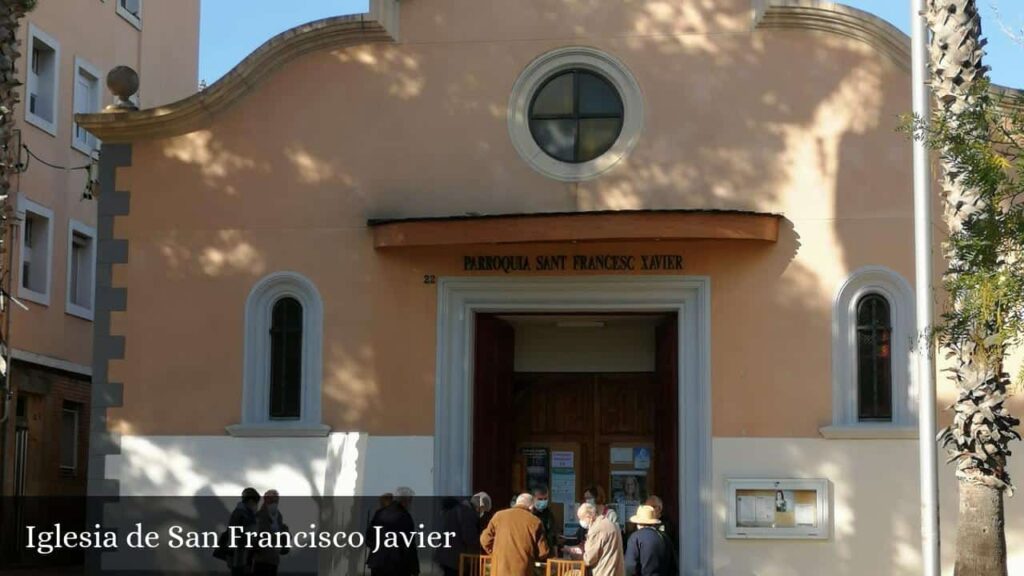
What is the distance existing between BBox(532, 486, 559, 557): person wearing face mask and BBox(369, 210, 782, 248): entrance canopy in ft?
9.47

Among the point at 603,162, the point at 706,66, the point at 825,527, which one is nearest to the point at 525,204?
the point at 603,162

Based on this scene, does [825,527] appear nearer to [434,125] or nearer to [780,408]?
[780,408]

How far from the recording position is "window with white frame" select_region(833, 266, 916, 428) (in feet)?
61.7

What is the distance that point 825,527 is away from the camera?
1862 cm

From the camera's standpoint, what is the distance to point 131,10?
32031mm

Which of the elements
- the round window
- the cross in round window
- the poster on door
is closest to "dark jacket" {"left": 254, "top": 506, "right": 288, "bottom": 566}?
the poster on door

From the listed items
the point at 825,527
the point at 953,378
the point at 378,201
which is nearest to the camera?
the point at 953,378

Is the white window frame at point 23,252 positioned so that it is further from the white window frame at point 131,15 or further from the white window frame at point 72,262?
the white window frame at point 131,15

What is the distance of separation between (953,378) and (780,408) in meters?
3.84

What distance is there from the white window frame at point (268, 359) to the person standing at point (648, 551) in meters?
4.83

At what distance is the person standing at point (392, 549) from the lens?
55.8ft

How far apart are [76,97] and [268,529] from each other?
13.9 m

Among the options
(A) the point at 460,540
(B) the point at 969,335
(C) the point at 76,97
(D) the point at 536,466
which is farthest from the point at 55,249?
(B) the point at 969,335

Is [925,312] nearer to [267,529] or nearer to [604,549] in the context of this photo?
[604,549]
